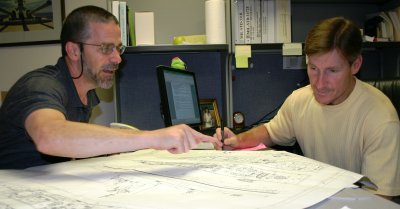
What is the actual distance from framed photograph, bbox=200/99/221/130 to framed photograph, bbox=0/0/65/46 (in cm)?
100

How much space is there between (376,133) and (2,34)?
2.17 meters

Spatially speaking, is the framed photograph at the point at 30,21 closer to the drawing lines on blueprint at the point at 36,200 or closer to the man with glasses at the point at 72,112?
the man with glasses at the point at 72,112

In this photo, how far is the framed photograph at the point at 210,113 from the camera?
6.06 ft

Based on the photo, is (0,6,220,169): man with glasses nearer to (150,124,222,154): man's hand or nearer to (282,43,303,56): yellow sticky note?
(150,124,222,154): man's hand

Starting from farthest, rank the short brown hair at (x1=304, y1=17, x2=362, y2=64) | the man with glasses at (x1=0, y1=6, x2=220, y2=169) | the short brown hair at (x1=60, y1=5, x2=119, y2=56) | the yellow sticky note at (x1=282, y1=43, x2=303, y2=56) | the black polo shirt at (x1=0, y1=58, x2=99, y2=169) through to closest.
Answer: the yellow sticky note at (x1=282, y1=43, x2=303, y2=56), the short brown hair at (x1=60, y1=5, x2=119, y2=56), the short brown hair at (x1=304, y1=17, x2=362, y2=64), the black polo shirt at (x1=0, y1=58, x2=99, y2=169), the man with glasses at (x1=0, y1=6, x2=220, y2=169)

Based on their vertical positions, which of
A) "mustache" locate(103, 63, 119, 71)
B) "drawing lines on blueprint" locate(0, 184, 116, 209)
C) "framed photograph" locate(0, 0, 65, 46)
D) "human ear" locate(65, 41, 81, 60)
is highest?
"framed photograph" locate(0, 0, 65, 46)

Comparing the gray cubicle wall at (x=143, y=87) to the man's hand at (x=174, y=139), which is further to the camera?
the gray cubicle wall at (x=143, y=87)

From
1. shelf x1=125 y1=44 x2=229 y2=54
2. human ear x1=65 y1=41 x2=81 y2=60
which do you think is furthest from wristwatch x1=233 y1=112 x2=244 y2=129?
human ear x1=65 y1=41 x2=81 y2=60

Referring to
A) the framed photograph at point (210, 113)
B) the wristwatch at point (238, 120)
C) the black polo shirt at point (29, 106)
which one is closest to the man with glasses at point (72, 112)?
the black polo shirt at point (29, 106)

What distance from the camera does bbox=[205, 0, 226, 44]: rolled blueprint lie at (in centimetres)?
175

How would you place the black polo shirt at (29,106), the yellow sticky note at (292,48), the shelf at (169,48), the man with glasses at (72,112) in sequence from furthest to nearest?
the yellow sticky note at (292,48), the shelf at (169,48), the black polo shirt at (29,106), the man with glasses at (72,112)

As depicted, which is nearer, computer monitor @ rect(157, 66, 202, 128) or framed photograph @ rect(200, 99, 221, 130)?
computer monitor @ rect(157, 66, 202, 128)

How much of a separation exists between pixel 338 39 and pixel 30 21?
72.4 inches

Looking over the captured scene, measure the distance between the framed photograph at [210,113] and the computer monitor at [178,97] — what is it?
18cm
